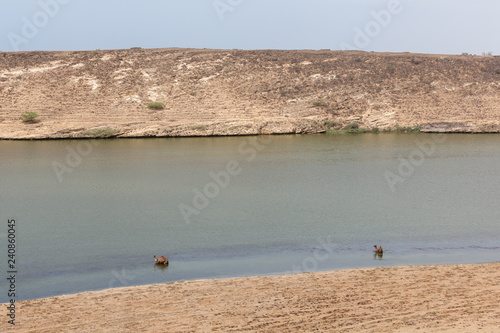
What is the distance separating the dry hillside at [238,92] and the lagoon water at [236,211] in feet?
27.5

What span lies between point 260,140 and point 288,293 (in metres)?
25.2

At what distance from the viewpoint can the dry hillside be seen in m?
37.7

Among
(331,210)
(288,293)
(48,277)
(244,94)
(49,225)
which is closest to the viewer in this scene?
(288,293)

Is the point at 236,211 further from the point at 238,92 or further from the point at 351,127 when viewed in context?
the point at 238,92

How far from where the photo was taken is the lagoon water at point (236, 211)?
12.0 meters

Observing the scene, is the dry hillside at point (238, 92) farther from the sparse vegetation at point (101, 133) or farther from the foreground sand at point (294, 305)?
the foreground sand at point (294, 305)

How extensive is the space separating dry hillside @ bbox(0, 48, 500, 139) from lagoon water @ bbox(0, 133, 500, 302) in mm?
8383

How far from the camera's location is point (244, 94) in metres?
42.3

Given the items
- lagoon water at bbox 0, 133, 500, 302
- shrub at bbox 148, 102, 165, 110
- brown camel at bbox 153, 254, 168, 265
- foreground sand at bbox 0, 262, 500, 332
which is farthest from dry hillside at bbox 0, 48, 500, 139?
foreground sand at bbox 0, 262, 500, 332

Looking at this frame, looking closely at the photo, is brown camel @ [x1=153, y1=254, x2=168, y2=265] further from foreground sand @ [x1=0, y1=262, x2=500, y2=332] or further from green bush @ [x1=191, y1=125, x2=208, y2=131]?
green bush @ [x1=191, y1=125, x2=208, y2=131]

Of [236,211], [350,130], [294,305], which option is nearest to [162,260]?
[294,305]

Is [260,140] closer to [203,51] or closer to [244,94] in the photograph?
[244,94]

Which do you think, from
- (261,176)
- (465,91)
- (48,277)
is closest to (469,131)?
(465,91)

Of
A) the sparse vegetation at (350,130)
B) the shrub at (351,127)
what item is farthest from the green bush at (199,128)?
the shrub at (351,127)
